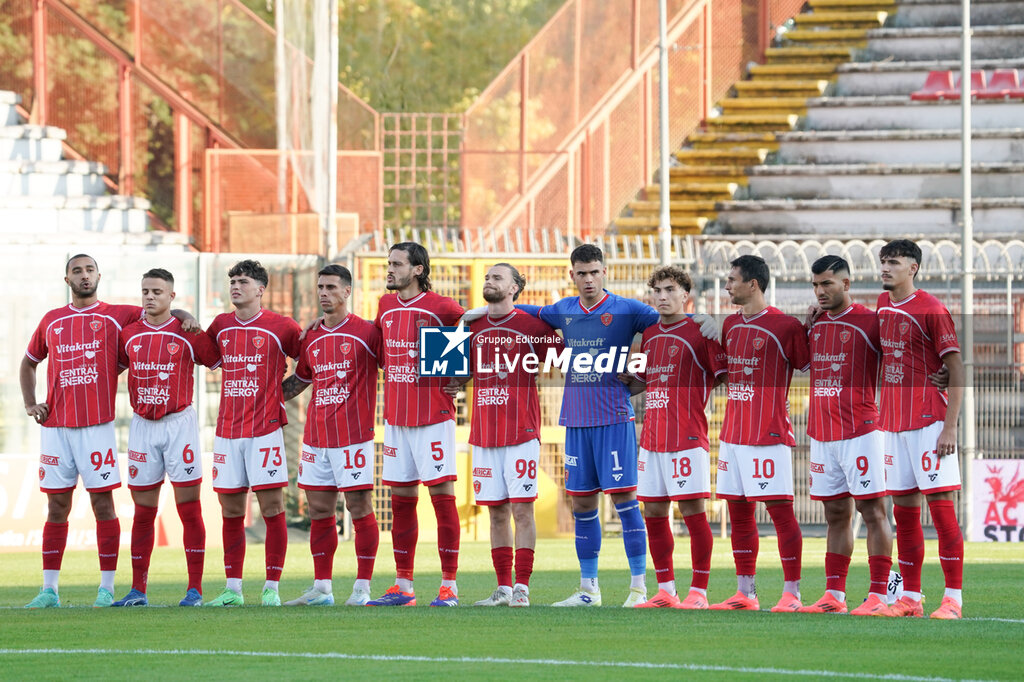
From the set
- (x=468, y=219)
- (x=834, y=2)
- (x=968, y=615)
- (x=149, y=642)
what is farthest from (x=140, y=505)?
(x=834, y=2)

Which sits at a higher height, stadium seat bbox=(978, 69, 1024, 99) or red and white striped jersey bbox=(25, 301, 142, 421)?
stadium seat bbox=(978, 69, 1024, 99)

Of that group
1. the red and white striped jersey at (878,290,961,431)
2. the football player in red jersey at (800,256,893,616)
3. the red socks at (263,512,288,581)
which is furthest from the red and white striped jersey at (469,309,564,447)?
the red and white striped jersey at (878,290,961,431)

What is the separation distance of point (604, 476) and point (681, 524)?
9.48 m

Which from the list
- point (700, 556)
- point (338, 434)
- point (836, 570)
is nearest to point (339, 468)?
point (338, 434)

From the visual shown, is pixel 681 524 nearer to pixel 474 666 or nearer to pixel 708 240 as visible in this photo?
pixel 708 240

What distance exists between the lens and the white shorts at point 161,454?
10.4 m

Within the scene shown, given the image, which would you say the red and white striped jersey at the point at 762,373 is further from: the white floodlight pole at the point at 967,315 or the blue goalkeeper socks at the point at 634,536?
the white floodlight pole at the point at 967,315

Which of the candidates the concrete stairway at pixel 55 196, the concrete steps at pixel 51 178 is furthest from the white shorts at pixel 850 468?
the concrete steps at pixel 51 178

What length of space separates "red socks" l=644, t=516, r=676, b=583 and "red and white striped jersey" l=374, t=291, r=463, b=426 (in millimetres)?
1528

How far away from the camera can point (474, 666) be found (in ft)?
24.0

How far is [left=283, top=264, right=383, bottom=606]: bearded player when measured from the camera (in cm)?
1023

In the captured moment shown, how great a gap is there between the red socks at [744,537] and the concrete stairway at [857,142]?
1444cm

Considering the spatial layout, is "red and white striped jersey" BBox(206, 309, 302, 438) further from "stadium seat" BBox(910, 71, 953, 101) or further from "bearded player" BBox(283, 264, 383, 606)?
"stadium seat" BBox(910, 71, 953, 101)

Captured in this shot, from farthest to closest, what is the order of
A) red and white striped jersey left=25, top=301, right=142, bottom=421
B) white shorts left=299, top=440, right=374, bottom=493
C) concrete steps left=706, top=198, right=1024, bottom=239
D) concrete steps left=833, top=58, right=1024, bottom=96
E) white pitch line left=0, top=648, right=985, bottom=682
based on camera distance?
concrete steps left=833, top=58, right=1024, bottom=96
concrete steps left=706, top=198, right=1024, bottom=239
red and white striped jersey left=25, top=301, right=142, bottom=421
white shorts left=299, top=440, right=374, bottom=493
white pitch line left=0, top=648, right=985, bottom=682
